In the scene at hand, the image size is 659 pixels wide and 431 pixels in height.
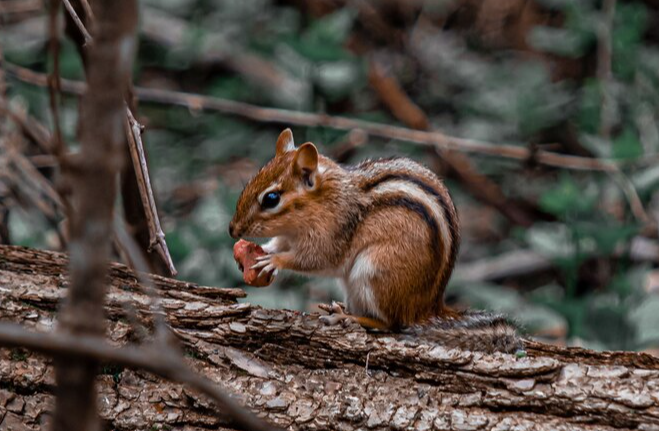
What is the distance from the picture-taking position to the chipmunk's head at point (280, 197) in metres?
3.20

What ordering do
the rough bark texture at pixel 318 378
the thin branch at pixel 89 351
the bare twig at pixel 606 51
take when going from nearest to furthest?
the thin branch at pixel 89 351
the rough bark texture at pixel 318 378
the bare twig at pixel 606 51

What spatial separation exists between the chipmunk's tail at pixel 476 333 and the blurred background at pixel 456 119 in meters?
1.28

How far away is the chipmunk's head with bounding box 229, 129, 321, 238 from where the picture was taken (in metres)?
3.20

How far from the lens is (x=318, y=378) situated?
248cm

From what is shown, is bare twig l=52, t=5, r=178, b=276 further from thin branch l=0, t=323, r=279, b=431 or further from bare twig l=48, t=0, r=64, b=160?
thin branch l=0, t=323, r=279, b=431

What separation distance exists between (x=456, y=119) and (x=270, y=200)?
13.7ft

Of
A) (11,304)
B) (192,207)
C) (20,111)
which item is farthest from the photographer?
(192,207)

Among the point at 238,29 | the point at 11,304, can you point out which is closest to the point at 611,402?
the point at 11,304

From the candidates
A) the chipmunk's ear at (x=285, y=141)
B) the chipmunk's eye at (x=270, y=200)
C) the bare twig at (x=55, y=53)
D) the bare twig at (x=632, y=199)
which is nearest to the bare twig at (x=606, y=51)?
the bare twig at (x=632, y=199)

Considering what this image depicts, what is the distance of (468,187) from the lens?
6.38m

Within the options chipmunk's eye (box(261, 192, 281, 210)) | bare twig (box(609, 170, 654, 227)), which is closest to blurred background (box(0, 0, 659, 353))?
bare twig (box(609, 170, 654, 227))

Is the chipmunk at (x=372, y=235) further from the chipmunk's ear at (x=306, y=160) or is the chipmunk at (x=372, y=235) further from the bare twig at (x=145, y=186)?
the bare twig at (x=145, y=186)

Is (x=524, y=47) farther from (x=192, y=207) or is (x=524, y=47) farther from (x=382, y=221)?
(x=382, y=221)

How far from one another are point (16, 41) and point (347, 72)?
105 inches
